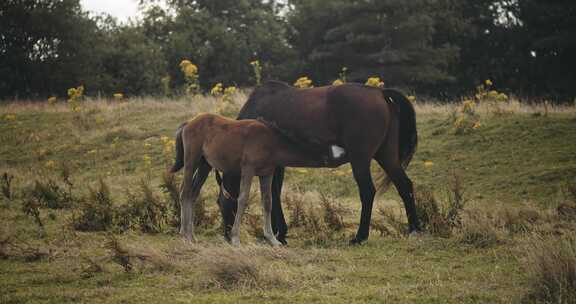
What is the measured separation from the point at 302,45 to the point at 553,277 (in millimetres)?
44058

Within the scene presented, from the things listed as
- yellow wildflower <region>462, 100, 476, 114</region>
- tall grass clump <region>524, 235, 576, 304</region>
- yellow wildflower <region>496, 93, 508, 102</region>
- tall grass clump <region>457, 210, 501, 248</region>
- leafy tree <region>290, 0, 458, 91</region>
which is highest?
leafy tree <region>290, 0, 458, 91</region>

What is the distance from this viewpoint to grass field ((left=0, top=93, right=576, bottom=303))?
259 inches

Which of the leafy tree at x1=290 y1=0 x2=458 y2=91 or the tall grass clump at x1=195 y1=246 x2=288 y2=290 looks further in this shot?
the leafy tree at x1=290 y1=0 x2=458 y2=91

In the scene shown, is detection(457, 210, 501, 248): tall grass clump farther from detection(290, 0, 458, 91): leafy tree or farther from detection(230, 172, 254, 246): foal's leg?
detection(290, 0, 458, 91): leafy tree


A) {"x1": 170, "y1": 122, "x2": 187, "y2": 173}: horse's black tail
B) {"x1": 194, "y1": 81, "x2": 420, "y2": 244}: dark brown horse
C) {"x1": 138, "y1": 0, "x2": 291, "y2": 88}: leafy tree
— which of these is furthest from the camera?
{"x1": 138, "y1": 0, "x2": 291, "y2": 88}: leafy tree

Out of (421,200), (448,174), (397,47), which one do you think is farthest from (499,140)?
(397,47)

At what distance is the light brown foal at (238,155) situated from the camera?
9.16m

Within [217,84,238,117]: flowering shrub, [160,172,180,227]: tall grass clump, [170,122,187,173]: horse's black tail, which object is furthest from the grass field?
[217,84,238,117]: flowering shrub

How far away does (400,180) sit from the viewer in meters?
9.91

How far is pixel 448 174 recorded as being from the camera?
16.1 metres

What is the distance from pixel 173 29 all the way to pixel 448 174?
1360 inches

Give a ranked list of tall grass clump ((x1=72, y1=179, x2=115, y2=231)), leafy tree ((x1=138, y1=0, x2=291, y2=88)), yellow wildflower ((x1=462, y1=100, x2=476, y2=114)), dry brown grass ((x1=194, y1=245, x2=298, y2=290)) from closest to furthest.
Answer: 1. dry brown grass ((x1=194, y1=245, x2=298, y2=290))
2. tall grass clump ((x1=72, y1=179, x2=115, y2=231))
3. yellow wildflower ((x1=462, y1=100, x2=476, y2=114))
4. leafy tree ((x1=138, y1=0, x2=291, y2=88))

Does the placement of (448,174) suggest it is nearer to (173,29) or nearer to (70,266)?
(70,266)

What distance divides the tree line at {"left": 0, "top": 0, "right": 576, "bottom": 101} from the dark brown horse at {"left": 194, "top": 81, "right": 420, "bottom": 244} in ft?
86.9
